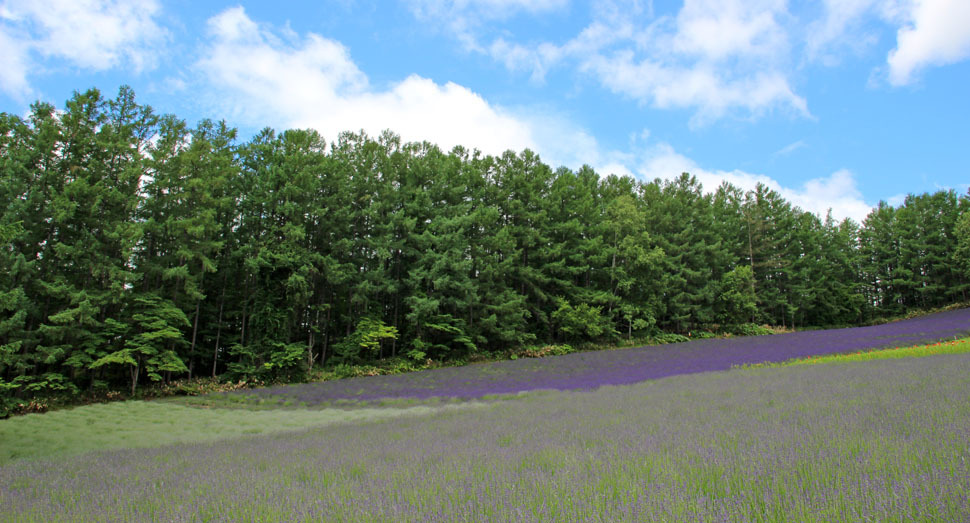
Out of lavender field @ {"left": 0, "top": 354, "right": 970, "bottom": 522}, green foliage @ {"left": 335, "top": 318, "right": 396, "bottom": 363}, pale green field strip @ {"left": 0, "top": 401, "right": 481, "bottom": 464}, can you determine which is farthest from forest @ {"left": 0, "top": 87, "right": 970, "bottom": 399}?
lavender field @ {"left": 0, "top": 354, "right": 970, "bottom": 522}

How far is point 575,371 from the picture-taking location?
21250mm

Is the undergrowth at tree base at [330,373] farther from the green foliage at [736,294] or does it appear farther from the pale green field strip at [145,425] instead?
the pale green field strip at [145,425]

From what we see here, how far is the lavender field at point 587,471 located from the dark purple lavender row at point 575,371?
8973 millimetres

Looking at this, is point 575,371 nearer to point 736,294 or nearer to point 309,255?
point 309,255

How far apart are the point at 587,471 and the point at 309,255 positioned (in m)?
23.2

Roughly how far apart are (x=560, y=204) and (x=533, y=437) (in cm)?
3135

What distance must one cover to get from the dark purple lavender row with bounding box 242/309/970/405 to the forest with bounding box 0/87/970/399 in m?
4.62

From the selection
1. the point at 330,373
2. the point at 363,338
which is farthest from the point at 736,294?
the point at 330,373

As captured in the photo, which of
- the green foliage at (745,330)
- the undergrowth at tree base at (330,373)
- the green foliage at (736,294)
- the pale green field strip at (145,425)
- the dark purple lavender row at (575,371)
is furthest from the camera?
the green foliage at (736,294)

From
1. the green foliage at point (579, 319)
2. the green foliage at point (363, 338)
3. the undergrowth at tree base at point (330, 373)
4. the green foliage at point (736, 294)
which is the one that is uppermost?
the green foliage at point (736, 294)

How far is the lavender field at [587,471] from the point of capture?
10.0ft

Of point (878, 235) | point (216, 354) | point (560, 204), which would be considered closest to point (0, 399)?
point (216, 354)

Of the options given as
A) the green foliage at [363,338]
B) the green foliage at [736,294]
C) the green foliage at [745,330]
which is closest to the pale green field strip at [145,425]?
the green foliage at [363,338]

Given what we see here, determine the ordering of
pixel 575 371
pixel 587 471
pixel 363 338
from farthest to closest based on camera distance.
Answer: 1. pixel 363 338
2. pixel 575 371
3. pixel 587 471
